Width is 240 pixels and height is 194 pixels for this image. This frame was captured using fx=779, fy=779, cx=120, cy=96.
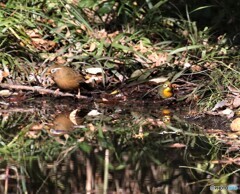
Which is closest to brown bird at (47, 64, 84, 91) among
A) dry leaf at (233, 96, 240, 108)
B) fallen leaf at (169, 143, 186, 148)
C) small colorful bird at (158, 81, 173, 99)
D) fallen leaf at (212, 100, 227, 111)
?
small colorful bird at (158, 81, 173, 99)

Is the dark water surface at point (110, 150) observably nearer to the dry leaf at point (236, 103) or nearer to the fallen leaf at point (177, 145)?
the fallen leaf at point (177, 145)

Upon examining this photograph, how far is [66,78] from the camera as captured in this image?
681 cm

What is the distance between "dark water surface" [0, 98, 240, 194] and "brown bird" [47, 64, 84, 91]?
0.48 ft

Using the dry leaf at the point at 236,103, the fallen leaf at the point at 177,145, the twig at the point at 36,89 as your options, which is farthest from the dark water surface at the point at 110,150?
the dry leaf at the point at 236,103

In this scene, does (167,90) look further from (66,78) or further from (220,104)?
(66,78)

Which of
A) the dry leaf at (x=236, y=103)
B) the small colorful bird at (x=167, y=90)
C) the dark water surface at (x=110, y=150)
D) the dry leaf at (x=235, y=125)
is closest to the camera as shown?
the dark water surface at (x=110, y=150)

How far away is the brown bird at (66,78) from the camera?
22.3ft

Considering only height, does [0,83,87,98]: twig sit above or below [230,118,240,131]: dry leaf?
above

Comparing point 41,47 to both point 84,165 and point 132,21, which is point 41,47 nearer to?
point 132,21

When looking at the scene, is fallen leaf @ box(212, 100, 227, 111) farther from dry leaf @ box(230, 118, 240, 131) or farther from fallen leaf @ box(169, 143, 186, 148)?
fallen leaf @ box(169, 143, 186, 148)

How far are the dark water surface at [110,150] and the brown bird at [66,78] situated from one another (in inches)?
5.8

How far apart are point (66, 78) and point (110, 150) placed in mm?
2012

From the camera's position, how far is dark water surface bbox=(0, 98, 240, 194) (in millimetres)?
4098

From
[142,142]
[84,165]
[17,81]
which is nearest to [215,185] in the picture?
[84,165]
